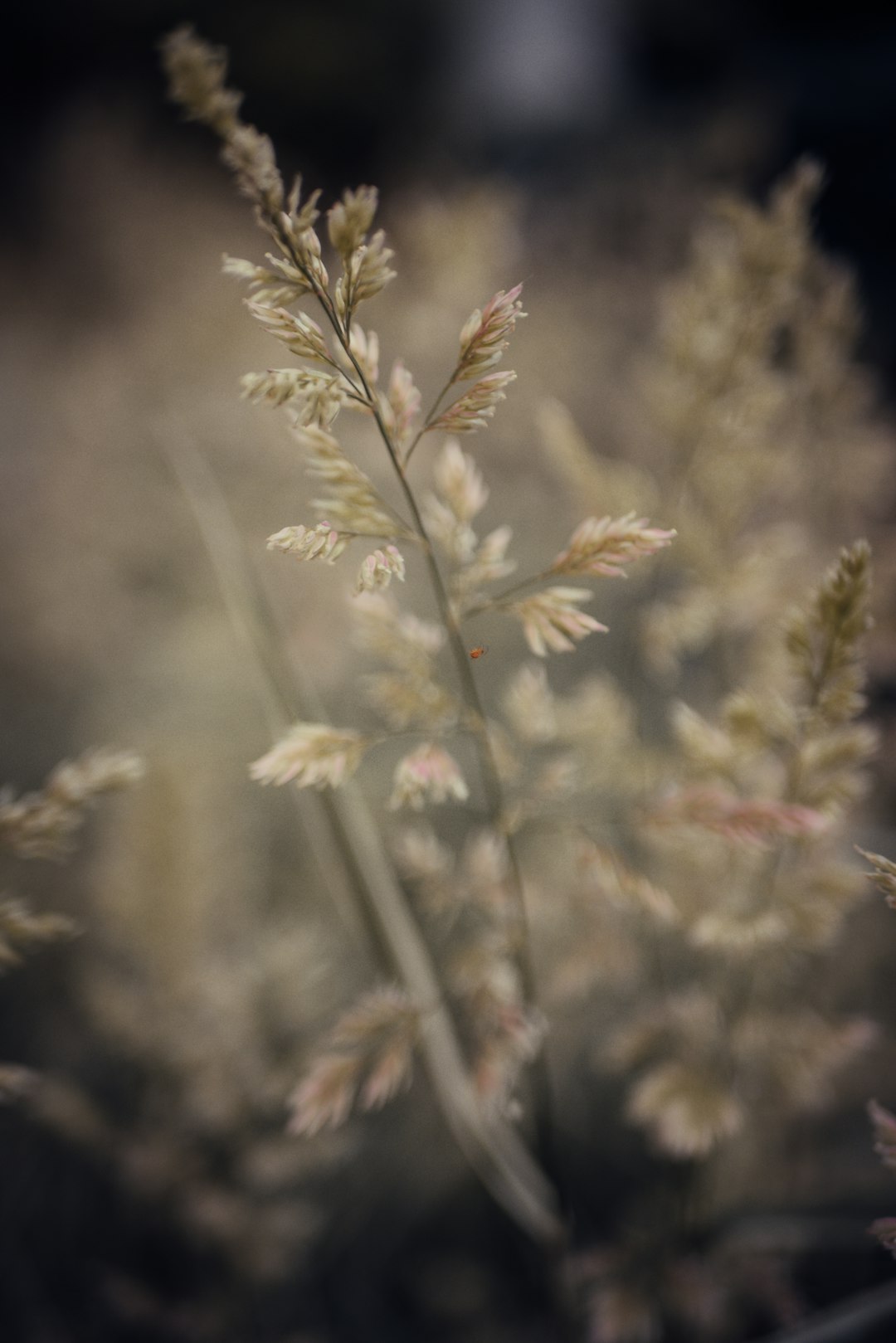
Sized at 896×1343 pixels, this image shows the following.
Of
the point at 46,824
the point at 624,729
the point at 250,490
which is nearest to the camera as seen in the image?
the point at 46,824

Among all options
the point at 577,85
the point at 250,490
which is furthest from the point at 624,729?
the point at 577,85

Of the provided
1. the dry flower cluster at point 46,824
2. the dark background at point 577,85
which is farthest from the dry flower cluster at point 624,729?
the dark background at point 577,85

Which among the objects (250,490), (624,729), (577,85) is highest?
(577,85)

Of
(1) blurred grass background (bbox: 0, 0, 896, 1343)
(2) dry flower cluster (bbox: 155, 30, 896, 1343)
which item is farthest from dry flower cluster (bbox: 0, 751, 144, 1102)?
(1) blurred grass background (bbox: 0, 0, 896, 1343)

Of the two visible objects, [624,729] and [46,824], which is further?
[624,729]

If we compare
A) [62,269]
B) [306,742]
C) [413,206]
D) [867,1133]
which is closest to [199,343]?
[62,269]

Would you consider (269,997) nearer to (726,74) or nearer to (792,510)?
(792,510)

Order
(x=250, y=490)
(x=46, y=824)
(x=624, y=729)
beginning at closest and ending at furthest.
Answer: (x=46, y=824) < (x=624, y=729) < (x=250, y=490)

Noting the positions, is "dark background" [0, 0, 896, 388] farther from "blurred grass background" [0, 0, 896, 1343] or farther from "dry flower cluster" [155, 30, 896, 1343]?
"dry flower cluster" [155, 30, 896, 1343]

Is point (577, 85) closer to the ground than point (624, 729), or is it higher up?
higher up

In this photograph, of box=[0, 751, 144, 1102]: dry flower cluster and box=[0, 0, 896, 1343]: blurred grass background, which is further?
box=[0, 0, 896, 1343]: blurred grass background

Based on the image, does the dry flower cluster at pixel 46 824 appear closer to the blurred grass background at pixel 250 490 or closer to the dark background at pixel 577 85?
the blurred grass background at pixel 250 490

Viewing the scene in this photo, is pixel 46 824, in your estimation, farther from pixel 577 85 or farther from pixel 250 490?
pixel 577 85

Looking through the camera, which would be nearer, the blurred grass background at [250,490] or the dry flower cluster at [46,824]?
the dry flower cluster at [46,824]
